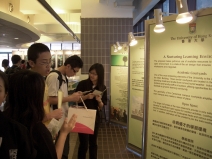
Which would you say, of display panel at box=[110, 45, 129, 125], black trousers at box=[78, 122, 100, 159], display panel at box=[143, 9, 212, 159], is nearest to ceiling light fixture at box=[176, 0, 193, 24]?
display panel at box=[143, 9, 212, 159]

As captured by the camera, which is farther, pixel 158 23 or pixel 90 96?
pixel 90 96

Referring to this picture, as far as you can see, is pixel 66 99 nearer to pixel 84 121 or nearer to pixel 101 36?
pixel 84 121

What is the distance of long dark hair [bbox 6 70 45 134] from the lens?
3.40ft

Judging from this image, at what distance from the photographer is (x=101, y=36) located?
5461 mm

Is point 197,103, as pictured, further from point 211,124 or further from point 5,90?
point 5,90

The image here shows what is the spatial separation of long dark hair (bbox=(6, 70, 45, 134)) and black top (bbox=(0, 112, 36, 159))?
17 centimetres

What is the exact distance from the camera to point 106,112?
18.2 feet

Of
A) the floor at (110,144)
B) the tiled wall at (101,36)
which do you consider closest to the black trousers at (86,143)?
the floor at (110,144)

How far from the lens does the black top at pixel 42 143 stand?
1000 millimetres

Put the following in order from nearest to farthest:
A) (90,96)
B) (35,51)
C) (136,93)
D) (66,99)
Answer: (35,51) → (66,99) → (90,96) → (136,93)

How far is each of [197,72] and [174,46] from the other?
327 millimetres

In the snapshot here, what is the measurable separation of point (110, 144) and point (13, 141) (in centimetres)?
331

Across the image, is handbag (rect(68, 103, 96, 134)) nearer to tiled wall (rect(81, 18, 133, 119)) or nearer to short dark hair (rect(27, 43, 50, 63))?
short dark hair (rect(27, 43, 50, 63))

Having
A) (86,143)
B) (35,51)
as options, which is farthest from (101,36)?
(35,51)
